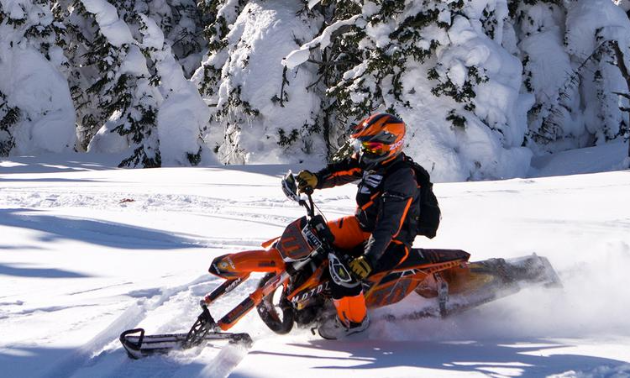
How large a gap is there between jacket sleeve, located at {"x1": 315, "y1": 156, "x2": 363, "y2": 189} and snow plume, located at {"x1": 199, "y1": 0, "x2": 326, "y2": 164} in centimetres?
1372

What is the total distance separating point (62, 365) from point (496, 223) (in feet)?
20.3

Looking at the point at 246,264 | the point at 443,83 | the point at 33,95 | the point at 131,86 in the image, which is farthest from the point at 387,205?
the point at 33,95

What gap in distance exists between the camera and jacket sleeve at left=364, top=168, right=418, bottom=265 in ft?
13.5

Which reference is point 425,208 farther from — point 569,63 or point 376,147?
point 569,63

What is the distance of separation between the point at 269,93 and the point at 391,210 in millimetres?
14972

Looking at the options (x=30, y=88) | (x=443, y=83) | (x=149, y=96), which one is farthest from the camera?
(x=30, y=88)

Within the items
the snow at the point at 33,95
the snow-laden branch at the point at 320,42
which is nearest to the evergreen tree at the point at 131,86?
the snow at the point at 33,95

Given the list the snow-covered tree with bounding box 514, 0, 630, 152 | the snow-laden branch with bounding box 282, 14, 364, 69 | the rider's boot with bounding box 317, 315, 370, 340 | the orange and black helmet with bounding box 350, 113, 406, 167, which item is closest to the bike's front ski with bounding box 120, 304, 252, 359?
the rider's boot with bounding box 317, 315, 370, 340

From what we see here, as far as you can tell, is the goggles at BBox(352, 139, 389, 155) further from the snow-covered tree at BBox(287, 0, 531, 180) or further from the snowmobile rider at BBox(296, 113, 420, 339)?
the snow-covered tree at BBox(287, 0, 531, 180)

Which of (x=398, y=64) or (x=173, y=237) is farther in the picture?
(x=398, y=64)

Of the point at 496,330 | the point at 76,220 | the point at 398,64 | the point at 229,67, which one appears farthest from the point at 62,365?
the point at 229,67

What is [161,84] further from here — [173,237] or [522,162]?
[173,237]

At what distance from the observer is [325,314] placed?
177 inches

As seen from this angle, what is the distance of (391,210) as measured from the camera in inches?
164
